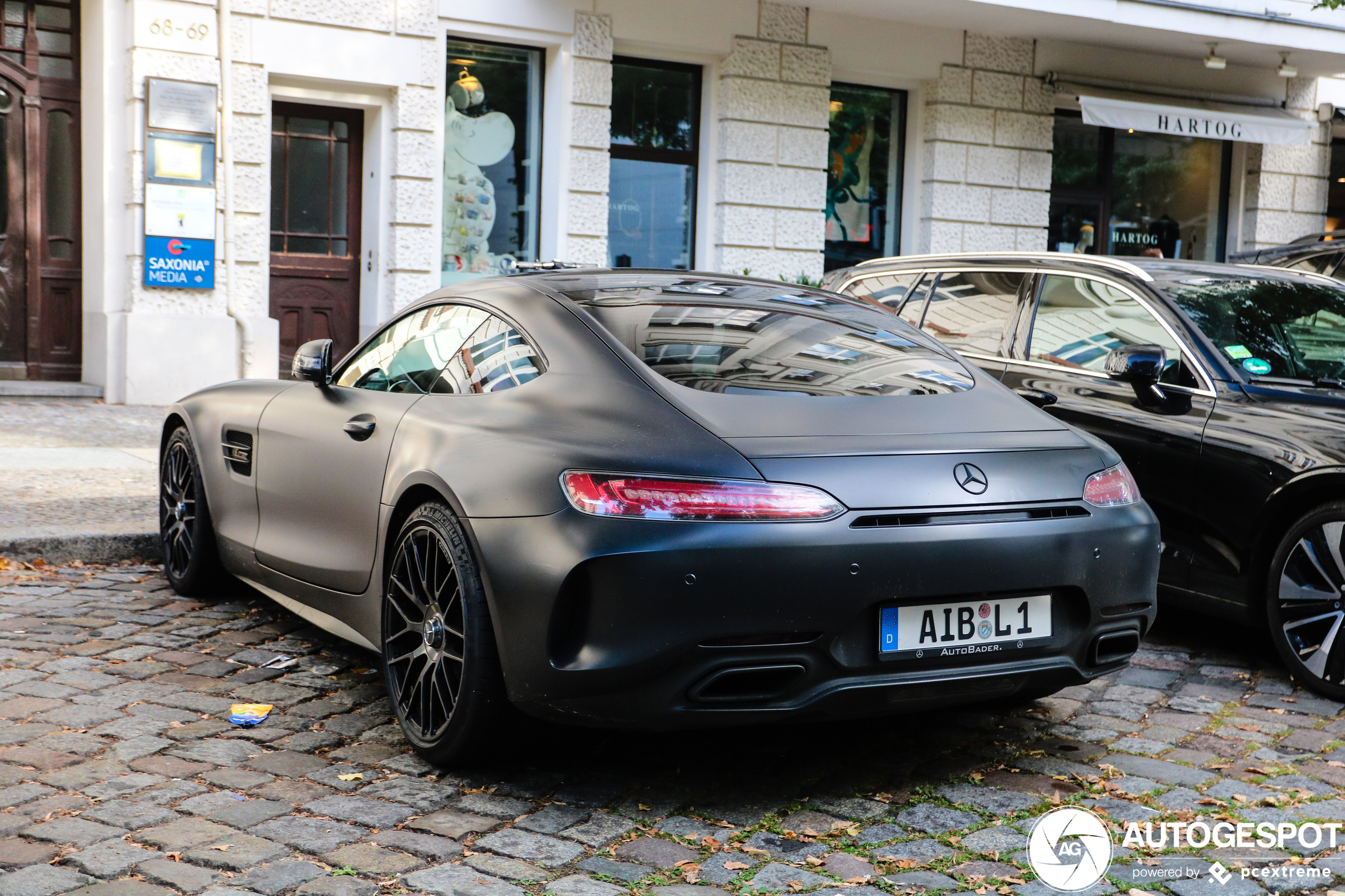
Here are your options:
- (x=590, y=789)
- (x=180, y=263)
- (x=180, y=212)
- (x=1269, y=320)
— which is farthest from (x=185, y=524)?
(x=180, y=212)

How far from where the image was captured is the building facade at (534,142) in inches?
444

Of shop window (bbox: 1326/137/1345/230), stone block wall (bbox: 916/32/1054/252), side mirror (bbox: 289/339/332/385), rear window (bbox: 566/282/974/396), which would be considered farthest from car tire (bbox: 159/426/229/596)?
shop window (bbox: 1326/137/1345/230)

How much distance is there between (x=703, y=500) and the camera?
3115 mm

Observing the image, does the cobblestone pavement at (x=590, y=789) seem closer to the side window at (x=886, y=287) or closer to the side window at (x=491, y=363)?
the side window at (x=491, y=363)

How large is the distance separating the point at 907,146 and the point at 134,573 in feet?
36.2

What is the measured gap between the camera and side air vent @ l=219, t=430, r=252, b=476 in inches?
193

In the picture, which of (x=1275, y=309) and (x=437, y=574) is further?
(x=1275, y=309)

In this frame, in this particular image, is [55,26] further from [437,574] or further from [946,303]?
[437,574]

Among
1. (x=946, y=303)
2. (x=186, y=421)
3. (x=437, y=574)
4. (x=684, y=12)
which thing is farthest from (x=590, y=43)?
(x=437, y=574)

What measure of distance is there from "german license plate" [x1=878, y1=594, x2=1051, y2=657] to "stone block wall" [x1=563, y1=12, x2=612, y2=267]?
9785 millimetres

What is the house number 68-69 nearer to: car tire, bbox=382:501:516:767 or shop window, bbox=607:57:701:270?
shop window, bbox=607:57:701:270

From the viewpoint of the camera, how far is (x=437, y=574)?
356 cm

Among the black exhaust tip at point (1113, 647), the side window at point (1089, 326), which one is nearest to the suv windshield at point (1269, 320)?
the side window at point (1089, 326)

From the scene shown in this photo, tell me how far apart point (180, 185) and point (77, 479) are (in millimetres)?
4348
